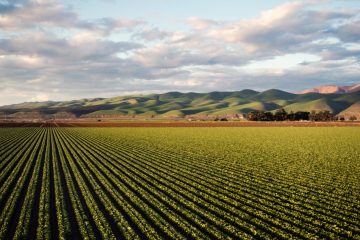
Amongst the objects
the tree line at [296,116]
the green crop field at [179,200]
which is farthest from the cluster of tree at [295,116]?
the green crop field at [179,200]

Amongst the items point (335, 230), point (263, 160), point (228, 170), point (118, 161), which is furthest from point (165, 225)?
point (263, 160)

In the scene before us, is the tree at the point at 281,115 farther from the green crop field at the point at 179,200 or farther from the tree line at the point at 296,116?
the green crop field at the point at 179,200

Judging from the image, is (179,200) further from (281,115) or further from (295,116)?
(295,116)

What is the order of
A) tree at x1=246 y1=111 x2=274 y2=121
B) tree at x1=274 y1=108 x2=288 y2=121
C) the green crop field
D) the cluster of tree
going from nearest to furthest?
the green crop field, the cluster of tree, tree at x1=274 y1=108 x2=288 y2=121, tree at x1=246 y1=111 x2=274 y2=121

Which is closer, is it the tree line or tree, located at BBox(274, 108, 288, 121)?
the tree line

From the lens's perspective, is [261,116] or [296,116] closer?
[296,116]

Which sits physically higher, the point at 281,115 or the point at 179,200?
the point at 179,200

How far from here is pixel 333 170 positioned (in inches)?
1128

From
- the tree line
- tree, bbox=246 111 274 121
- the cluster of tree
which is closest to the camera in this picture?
the tree line

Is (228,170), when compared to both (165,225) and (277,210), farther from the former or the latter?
(165,225)

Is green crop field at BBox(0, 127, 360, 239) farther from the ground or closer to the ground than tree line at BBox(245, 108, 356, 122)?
farther from the ground

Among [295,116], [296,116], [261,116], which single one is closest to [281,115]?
[295,116]

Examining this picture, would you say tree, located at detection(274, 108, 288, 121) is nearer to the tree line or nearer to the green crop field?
the tree line

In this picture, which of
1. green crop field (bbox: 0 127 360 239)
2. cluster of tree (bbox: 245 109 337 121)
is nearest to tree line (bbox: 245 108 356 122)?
cluster of tree (bbox: 245 109 337 121)
